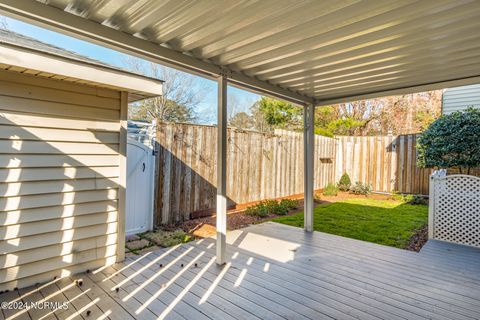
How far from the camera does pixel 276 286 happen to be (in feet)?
9.26

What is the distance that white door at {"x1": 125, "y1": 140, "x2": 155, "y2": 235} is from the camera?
4434 mm

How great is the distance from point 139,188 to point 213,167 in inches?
67.8

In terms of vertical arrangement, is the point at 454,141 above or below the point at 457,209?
above

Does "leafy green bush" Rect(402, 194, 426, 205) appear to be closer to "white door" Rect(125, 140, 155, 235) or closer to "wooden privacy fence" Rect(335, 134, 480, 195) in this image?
"wooden privacy fence" Rect(335, 134, 480, 195)

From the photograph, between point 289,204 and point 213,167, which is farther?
point 289,204

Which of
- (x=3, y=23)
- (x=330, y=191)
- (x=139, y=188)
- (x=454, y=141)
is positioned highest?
(x=3, y=23)

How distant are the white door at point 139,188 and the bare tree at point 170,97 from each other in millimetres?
6726

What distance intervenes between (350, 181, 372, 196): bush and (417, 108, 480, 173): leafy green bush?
7.38 feet

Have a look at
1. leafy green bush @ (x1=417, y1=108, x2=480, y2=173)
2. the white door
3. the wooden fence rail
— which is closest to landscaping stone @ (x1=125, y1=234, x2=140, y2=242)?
the white door

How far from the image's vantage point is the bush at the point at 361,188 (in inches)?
361

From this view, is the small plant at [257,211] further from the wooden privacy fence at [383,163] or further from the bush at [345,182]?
the wooden privacy fence at [383,163]

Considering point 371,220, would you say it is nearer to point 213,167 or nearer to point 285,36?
point 213,167

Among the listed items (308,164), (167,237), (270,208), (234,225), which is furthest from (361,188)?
(167,237)

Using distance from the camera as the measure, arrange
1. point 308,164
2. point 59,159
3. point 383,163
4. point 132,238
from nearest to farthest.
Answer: point 59,159, point 132,238, point 308,164, point 383,163
